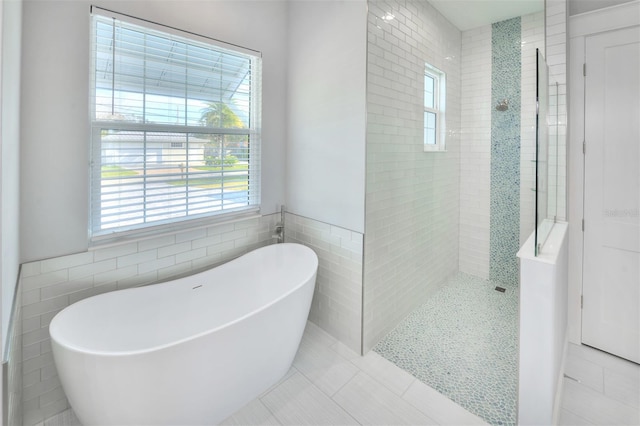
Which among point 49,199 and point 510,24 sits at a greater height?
point 510,24

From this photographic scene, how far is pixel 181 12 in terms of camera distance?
2.10m

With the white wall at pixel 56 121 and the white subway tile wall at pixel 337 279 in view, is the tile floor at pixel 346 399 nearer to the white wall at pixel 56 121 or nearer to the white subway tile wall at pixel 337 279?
the white subway tile wall at pixel 337 279

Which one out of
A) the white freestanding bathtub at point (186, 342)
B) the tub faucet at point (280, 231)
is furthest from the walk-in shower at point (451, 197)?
the tub faucet at point (280, 231)

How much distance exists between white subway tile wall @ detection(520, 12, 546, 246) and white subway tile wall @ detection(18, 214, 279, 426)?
8.49ft

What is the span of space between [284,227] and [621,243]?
8.61 feet

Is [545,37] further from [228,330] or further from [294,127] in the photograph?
[228,330]

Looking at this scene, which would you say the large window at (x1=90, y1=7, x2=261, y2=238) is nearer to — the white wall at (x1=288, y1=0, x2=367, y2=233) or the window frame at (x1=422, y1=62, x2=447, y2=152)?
the white wall at (x1=288, y1=0, x2=367, y2=233)

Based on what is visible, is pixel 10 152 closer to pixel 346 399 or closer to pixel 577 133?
pixel 346 399

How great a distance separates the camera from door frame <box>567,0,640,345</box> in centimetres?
214

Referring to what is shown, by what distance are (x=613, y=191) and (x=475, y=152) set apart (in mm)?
1036

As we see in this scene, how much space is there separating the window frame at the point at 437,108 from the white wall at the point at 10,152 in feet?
8.53

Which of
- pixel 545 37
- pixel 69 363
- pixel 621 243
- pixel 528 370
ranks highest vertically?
pixel 545 37

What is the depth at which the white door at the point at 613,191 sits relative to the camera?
2094mm

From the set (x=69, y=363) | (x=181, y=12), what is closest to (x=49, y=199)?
(x=69, y=363)
